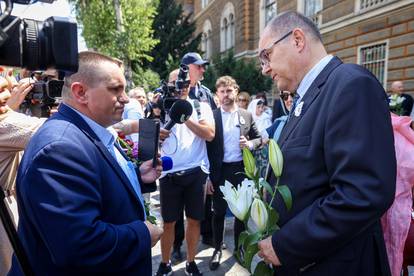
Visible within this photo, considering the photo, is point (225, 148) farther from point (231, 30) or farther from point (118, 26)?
point (231, 30)

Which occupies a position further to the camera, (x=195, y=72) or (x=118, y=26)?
(x=118, y=26)

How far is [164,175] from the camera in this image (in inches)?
137

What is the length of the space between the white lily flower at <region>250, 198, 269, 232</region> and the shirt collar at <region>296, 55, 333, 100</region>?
59 centimetres

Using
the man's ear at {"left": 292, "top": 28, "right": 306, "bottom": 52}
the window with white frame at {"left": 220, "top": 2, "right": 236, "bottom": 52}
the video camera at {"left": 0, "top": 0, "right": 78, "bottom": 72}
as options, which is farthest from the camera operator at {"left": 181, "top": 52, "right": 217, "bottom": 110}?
the window with white frame at {"left": 220, "top": 2, "right": 236, "bottom": 52}

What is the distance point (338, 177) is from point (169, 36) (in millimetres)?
22584

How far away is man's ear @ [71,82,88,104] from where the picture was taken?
1601mm

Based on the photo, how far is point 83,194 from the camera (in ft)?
4.36

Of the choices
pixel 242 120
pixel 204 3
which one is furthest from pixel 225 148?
pixel 204 3

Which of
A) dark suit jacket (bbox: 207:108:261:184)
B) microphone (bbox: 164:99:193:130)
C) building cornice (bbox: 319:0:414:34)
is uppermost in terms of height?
building cornice (bbox: 319:0:414:34)

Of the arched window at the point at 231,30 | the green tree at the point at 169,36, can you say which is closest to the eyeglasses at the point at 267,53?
the green tree at the point at 169,36

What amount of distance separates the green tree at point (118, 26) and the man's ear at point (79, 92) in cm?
1693

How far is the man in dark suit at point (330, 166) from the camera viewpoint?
1312 millimetres

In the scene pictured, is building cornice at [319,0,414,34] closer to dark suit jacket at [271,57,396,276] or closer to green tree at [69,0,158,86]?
dark suit jacket at [271,57,396,276]

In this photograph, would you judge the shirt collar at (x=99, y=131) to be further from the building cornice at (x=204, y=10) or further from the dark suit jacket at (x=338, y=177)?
the building cornice at (x=204, y=10)
